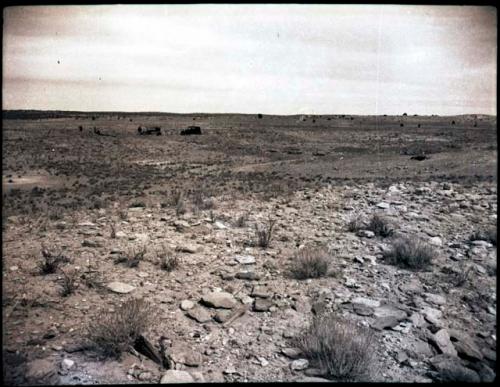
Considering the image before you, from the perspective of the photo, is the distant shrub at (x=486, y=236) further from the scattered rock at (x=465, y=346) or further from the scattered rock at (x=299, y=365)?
the scattered rock at (x=299, y=365)

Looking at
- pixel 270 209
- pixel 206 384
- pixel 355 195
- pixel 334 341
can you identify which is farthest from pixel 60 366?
pixel 355 195

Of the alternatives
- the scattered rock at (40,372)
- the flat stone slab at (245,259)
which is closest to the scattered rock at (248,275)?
the flat stone slab at (245,259)

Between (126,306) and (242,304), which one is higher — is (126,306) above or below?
above

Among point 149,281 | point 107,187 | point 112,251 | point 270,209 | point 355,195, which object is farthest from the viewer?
point 107,187

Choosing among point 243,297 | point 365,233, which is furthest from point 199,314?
point 365,233

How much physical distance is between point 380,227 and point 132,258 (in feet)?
13.6

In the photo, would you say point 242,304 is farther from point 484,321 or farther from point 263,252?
point 484,321

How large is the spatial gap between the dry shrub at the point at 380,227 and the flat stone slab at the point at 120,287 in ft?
13.6

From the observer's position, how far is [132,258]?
519 cm

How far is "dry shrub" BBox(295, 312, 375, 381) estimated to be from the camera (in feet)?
10.3

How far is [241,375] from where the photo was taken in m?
3.17

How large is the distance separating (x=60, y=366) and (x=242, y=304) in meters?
1.90

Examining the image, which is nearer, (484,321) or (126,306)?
(126,306)

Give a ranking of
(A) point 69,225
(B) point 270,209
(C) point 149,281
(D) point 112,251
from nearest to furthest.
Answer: (C) point 149,281
(D) point 112,251
(A) point 69,225
(B) point 270,209
